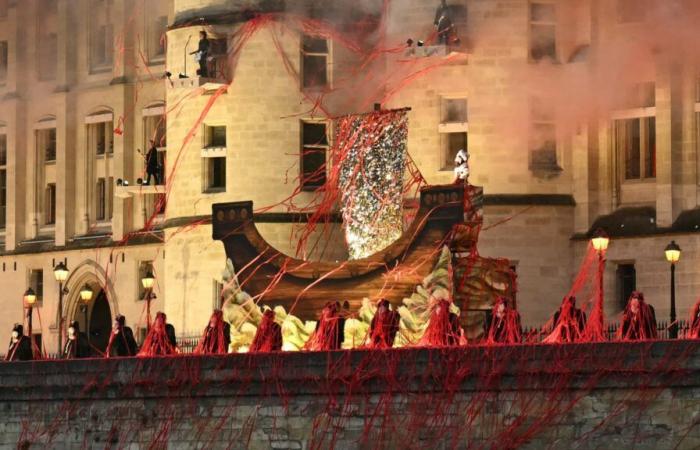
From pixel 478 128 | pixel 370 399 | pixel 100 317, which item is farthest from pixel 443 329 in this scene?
pixel 100 317

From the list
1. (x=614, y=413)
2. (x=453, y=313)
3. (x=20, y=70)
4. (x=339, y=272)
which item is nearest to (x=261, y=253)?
(x=339, y=272)

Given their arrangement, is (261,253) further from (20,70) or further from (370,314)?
(20,70)

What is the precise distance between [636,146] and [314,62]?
8343mm

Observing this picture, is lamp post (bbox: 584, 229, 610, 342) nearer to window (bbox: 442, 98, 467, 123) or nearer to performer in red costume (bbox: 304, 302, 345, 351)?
performer in red costume (bbox: 304, 302, 345, 351)

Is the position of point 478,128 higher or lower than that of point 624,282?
higher

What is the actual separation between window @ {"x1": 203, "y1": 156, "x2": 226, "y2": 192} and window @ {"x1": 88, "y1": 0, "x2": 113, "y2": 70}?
11721mm

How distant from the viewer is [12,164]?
9200 centimetres

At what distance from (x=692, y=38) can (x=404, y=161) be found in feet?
24.2

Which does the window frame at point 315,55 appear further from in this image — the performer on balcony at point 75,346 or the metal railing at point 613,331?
the performer on balcony at point 75,346

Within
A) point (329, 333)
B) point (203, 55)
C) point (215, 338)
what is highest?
point (203, 55)

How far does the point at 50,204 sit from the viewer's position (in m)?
91.6

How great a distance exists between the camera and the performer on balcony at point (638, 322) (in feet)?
195

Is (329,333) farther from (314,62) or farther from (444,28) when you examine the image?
(314,62)

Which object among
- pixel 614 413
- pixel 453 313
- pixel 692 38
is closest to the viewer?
pixel 614 413
